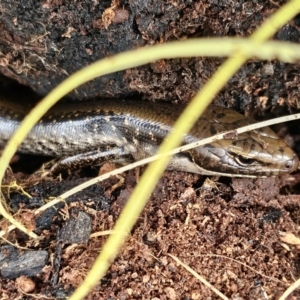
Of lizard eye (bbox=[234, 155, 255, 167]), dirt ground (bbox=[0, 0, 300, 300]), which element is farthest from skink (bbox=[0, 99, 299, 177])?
dirt ground (bbox=[0, 0, 300, 300])

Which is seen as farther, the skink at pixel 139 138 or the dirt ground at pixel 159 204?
the skink at pixel 139 138

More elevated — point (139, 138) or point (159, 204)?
point (139, 138)

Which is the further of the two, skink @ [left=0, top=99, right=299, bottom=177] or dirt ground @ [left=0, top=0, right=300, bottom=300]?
skink @ [left=0, top=99, right=299, bottom=177]

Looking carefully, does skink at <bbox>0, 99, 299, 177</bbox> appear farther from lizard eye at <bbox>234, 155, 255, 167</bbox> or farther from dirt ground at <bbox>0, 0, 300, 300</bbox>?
dirt ground at <bbox>0, 0, 300, 300</bbox>

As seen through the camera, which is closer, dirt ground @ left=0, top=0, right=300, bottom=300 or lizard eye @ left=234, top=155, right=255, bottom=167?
dirt ground @ left=0, top=0, right=300, bottom=300

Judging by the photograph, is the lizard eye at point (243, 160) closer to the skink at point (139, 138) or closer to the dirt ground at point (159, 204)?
the skink at point (139, 138)

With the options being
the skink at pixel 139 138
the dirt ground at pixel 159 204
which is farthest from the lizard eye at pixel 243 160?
the dirt ground at pixel 159 204
